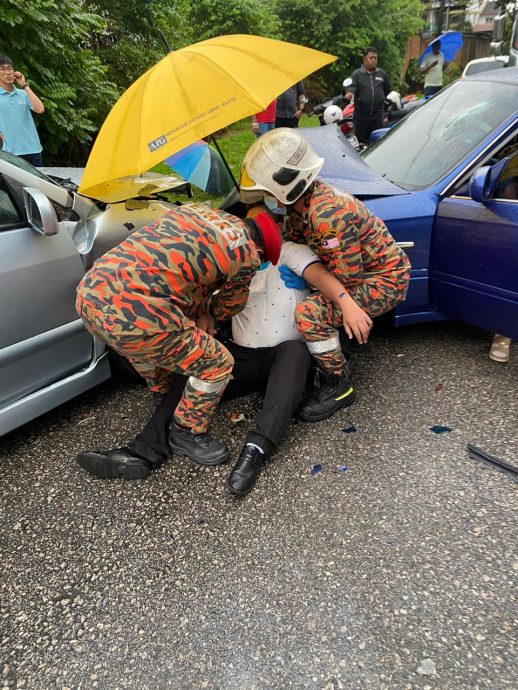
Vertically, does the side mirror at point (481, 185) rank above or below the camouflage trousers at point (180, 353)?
above

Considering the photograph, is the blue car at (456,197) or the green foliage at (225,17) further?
the green foliage at (225,17)

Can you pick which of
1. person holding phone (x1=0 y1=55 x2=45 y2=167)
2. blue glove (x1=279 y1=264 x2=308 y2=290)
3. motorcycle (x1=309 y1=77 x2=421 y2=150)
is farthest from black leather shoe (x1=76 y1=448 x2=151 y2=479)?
motorcycle (x1=309 y1=77 x2=421 y2=150)

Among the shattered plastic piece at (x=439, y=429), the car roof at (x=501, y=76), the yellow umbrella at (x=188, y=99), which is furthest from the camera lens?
the car roof at (x=501, y=76)

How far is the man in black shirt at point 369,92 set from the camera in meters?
7.53

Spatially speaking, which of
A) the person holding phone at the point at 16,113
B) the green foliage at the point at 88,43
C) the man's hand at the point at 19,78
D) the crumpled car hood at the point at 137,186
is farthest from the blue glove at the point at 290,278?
the green foliage at the point at 88,43

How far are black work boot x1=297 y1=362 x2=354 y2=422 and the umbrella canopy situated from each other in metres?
1.19

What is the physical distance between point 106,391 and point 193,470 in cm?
95

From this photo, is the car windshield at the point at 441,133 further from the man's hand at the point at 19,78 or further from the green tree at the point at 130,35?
the green tree at the point at 130,35

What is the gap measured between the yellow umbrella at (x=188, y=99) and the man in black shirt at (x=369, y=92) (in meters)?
5.79

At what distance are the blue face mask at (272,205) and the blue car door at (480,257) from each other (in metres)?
1.00

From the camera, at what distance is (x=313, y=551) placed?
1.96 m

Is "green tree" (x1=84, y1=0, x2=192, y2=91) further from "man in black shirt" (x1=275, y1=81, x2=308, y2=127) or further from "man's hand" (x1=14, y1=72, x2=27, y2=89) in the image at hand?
"man's hand" (x1=14, y1=72, x2=27, y2=89)

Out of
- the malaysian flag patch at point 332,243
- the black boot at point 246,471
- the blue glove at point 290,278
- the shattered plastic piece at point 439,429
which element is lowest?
the shattered plastic piece at point 439,429

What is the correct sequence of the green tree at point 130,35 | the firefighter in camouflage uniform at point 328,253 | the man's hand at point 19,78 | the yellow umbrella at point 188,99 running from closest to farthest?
the yellow umbrella at point 188,99 → the firefighter in camouflage uniform at point 328,253 → the man's hand at point 19,78 → the green tree at point 130,35
